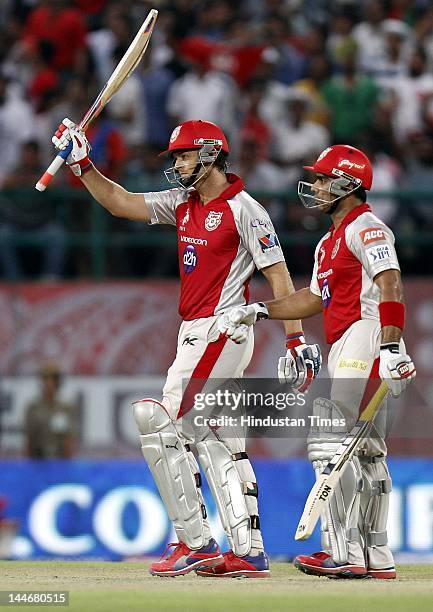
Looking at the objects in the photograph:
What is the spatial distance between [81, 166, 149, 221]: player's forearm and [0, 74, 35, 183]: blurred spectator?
5.47 metres

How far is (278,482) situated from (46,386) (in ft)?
7.25

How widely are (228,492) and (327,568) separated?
2.15ft

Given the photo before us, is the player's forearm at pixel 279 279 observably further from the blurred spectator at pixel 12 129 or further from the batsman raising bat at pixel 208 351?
the blurred spectator at pixel 12 129

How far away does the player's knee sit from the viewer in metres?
7.73

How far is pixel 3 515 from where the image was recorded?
494 inches

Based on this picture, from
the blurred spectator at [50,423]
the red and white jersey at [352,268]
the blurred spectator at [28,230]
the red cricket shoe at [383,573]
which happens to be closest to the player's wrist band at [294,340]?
the red and white jersey at [352,268]

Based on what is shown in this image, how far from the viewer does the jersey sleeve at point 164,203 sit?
27.2ft

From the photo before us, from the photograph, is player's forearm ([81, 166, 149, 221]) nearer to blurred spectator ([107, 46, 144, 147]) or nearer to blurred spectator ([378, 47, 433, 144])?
blurred spectator ([107, 46, 144, 147])

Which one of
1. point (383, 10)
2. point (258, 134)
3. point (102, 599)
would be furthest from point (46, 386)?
point (102, 599)

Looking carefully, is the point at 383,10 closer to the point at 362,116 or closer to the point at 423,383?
the point at 362,116

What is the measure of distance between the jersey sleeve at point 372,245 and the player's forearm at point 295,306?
0.44 m

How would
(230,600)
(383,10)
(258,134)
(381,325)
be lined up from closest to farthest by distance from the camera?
(230,600) < (381,325) < (258,134) < (383,10)

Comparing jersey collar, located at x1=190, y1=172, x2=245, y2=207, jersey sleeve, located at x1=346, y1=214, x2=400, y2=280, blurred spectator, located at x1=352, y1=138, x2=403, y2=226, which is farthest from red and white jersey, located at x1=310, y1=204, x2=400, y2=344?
blurred spectator, located at x1=352, y1=138, x2=403, y2=226

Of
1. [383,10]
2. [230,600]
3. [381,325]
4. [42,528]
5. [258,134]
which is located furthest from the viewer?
[383,10]
